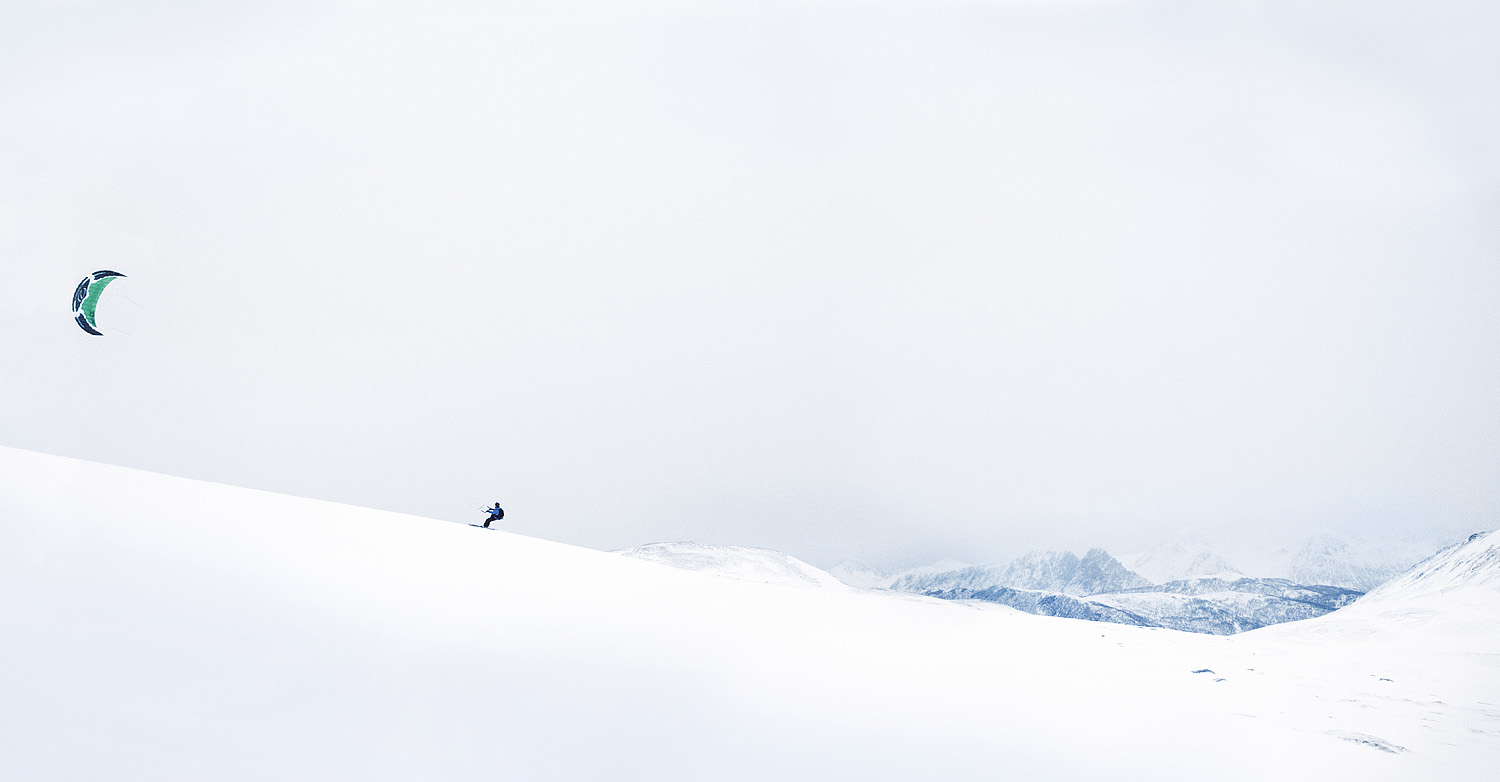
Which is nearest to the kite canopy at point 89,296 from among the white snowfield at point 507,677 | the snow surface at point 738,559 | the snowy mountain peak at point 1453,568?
the white snowfield at point 507,677

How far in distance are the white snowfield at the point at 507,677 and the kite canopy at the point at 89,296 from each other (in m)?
18.4

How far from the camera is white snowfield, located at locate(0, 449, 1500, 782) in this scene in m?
7.02

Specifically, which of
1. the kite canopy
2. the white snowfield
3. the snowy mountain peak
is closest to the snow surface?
the snowy mountain peak

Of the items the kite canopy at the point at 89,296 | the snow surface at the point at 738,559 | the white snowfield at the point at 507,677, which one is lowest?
the white snowfield at the point at 507,677

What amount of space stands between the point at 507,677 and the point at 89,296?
31.4 m

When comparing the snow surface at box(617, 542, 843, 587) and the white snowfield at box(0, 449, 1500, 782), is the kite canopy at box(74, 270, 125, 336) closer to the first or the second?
the white snowfield at box(0, 449, 1500, 782)

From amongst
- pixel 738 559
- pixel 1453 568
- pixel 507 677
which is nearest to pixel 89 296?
pixel 507 677

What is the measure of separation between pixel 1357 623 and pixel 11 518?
231ft

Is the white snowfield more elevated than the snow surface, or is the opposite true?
the snow surface

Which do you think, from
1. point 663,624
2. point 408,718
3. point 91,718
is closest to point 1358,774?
point 663,624

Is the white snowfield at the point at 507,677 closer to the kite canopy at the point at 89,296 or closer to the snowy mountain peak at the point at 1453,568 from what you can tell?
the kite canopy at the point at 89,296

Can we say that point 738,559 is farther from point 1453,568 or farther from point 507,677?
point 507,677

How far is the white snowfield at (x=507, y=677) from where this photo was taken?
7016 mm

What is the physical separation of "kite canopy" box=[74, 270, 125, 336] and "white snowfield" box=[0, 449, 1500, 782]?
1836 cm
